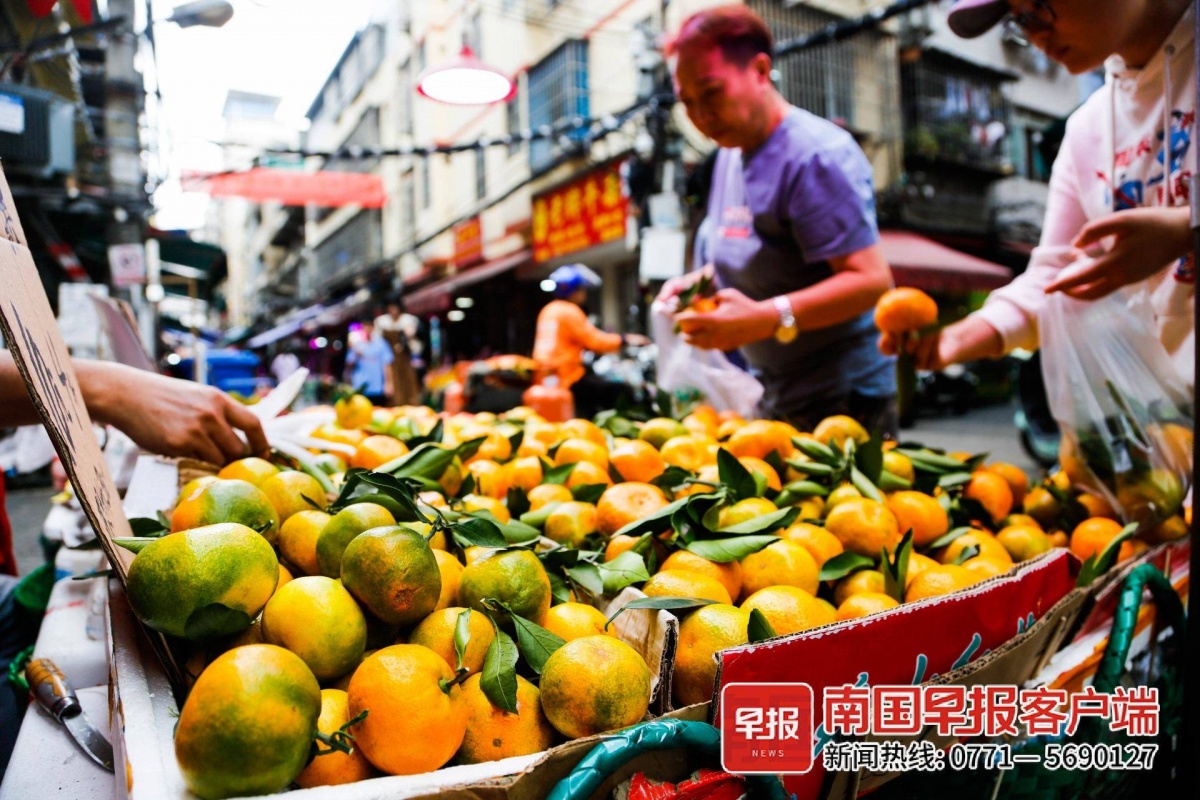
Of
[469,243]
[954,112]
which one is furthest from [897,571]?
[469,243]

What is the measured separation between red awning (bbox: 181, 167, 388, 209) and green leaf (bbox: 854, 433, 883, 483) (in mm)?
11388

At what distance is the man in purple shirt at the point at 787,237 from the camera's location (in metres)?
2.31

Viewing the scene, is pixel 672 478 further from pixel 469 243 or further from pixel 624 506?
pixel 469 243

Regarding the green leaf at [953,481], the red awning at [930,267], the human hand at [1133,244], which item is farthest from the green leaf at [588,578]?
the red awning at [930,267]

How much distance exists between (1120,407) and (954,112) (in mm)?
14626

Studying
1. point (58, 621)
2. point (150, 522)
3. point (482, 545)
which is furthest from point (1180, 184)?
point (58, 621)

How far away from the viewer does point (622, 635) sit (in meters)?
1.08

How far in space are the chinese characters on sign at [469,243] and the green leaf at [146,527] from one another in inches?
646

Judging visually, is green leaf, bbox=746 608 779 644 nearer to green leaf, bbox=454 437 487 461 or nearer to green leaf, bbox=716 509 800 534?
green leaf, bbox=716 509 800 534

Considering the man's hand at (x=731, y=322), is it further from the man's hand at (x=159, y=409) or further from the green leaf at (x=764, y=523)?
the man's hand at (x=159, y=409)

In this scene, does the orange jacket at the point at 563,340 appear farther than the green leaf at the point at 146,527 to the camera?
Yes

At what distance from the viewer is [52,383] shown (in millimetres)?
880

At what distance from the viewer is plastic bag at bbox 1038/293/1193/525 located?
179 centimetres

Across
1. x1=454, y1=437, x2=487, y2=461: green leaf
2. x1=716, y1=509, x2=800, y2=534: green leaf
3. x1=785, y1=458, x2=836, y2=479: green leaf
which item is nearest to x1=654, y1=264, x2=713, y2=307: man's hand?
x1=785, y1=458, x2=836, y2=479: green leaf
